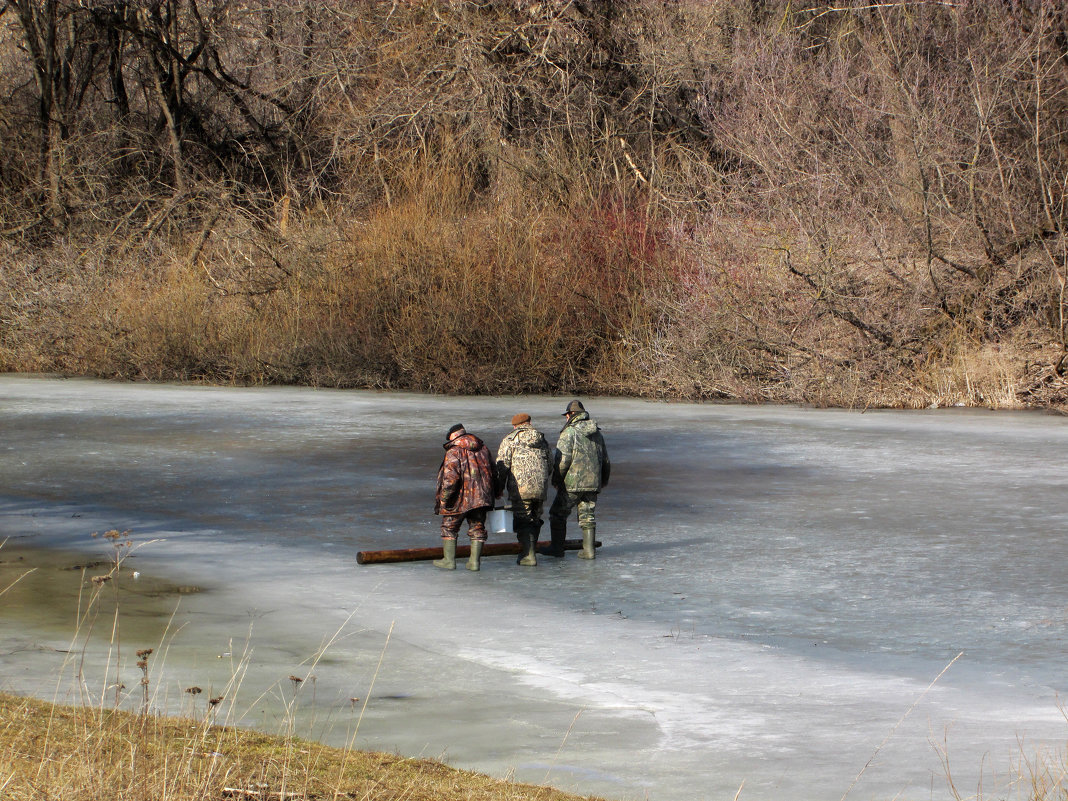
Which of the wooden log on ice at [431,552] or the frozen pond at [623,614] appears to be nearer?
the frozen pond at [623,614]

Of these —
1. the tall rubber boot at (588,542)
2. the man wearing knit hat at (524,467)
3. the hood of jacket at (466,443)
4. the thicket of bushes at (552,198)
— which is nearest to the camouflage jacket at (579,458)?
the man wearing knit hat at (524,467)

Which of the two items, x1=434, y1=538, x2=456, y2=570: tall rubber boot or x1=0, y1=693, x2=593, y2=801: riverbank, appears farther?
x1=434, y1=538, x2=456, y2=570: tall rubber boot

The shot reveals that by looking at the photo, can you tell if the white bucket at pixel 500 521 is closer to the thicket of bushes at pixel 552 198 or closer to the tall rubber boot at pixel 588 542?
the tall rubber boot at pixel 588 542

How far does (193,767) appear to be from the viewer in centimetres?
510

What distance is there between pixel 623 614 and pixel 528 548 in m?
1.70

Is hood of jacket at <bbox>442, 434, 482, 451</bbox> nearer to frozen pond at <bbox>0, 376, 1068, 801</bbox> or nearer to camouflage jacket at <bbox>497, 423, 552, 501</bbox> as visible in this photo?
camouflage jacket at <bbox>497, 423, 552, 501</bbox>

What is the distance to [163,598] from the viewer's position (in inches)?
344

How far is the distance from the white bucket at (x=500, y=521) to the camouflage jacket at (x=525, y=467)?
0.70ft

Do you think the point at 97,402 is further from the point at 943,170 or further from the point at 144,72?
the point at 144,72

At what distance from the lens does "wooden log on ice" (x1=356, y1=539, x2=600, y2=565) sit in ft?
32.3

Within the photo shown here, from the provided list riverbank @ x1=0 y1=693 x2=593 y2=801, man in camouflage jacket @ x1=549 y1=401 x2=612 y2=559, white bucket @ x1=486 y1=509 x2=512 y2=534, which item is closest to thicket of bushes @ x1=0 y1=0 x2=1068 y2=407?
man in camouflage jacket @ x1=549 y1=401 x2=612 y2=559

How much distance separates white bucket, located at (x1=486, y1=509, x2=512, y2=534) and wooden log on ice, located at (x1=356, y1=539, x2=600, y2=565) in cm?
80

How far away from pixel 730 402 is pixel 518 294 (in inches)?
186

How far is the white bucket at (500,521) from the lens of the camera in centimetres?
927
